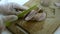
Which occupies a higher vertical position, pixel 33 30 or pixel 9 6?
pixel 9 6

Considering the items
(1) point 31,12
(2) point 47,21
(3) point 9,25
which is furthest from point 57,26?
(3) point 9,25

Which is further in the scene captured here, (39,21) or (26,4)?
(26,4)

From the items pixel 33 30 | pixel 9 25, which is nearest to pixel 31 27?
pixel 33 30

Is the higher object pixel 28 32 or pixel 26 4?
pixel 26 4

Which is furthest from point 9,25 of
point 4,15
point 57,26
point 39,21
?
point 57,26

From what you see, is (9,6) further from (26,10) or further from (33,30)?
(33,30)

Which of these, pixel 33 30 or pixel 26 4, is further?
pixel 26 4

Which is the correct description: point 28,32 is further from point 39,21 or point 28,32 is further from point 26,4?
point 26,4
